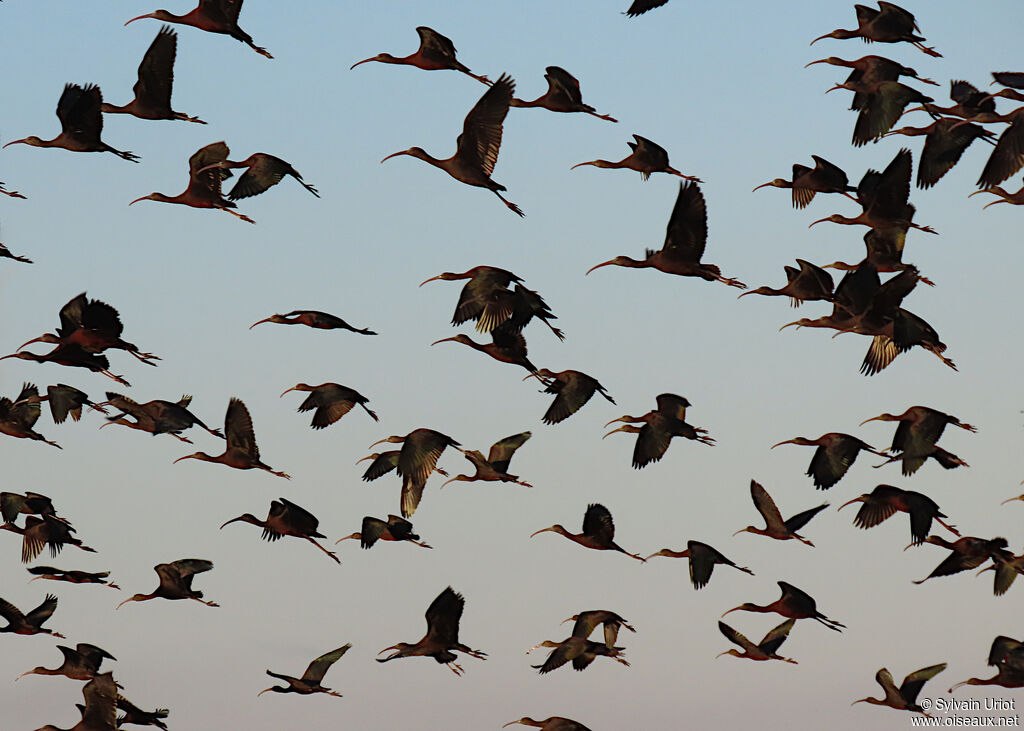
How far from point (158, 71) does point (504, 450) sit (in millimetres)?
11159

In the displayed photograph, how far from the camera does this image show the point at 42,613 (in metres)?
47.6

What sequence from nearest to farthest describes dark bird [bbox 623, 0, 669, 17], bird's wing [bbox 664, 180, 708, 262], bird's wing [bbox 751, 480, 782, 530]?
bird's wing [bbox 664, 180, 708, 262] → dark bird [bbox 623, 0, 669, 17] → bird's wing [bbox 751, 480, 782, 530]

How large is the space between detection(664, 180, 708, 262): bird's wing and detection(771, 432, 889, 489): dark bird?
A: 18.2 ft

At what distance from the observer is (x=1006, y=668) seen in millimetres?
43656

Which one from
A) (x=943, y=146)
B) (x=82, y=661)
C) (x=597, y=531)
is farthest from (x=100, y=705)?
(x=943, y=146)

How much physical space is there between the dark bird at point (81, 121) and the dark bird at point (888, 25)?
1542cm

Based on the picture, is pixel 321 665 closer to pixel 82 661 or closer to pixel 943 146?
pixel 82 661

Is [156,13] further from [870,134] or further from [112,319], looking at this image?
[870,134]

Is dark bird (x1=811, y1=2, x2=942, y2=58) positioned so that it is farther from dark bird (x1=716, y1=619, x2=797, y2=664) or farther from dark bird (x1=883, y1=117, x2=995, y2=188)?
dark bird (x1=716, y1=619, x2=797, y2=664)

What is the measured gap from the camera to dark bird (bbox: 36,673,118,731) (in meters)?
43.7

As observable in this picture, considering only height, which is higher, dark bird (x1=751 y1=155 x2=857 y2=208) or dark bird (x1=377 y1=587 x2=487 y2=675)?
dark bird (x1=751 y1=155 x2=857 y2=208)

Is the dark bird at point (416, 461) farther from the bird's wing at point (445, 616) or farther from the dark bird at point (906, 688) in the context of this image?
the dark bird at point (906, 688)

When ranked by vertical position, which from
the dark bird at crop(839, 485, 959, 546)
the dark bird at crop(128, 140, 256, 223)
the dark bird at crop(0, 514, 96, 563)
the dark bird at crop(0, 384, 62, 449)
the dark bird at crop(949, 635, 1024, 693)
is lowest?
the dark bird at crop(949, 635, 1024, 693)

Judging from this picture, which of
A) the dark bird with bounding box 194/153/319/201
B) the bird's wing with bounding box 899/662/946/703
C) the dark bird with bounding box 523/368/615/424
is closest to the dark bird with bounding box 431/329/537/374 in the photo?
the dark bird with bounding box 523/368/615/424
